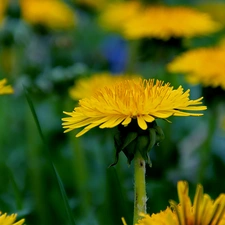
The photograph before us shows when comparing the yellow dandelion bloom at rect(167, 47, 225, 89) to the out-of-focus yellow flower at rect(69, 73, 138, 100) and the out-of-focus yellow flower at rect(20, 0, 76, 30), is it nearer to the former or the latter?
the out-of-focus yellow flower at rect(69, 73, 138, 100)

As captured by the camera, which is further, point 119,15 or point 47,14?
point 47,14

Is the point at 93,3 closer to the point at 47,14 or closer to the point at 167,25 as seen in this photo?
Answer: the point at 47,14

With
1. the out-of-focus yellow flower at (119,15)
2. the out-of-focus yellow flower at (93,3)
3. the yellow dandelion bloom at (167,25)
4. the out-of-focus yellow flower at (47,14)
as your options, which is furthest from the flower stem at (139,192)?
the out-of-focus yellow flower at (93,3)

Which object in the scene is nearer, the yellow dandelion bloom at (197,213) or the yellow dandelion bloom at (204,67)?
the yellow dandelion bloom at (197,213)

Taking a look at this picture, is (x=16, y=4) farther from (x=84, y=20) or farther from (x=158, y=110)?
(x=158, y=110)

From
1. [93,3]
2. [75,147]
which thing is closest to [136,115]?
[75,147]

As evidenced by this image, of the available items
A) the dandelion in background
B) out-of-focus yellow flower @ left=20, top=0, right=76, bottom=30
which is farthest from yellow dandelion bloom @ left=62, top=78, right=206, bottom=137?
out-of-focus yellow flower @ left=20, top=0, right=76, bottom=30

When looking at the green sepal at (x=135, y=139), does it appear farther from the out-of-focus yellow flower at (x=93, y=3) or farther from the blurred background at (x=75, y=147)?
the out-of-focus yellow flower at (x=93, y=3)

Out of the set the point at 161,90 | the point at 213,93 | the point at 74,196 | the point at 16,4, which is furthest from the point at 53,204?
the point at 16,4
